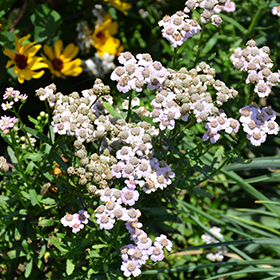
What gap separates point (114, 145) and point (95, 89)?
29 cm

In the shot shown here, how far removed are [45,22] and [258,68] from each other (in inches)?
61.0

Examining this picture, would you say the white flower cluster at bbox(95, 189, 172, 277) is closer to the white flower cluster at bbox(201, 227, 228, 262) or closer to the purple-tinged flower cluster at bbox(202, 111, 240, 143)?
the purple-tinged flower cluster at bbox(202, 111, 240, 143)

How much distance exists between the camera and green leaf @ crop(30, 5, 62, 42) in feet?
8.55

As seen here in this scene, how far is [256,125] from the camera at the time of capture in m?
1.78

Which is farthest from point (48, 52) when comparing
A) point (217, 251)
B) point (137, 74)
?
point (217, 251)

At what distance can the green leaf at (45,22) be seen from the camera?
2.61 m

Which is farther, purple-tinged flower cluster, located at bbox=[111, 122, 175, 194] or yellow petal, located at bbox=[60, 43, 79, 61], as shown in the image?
yellow petal, located at bbox=[60, 43, 79, 61]

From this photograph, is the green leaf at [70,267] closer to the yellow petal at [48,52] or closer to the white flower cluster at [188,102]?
the white flower cluster at [188,102]

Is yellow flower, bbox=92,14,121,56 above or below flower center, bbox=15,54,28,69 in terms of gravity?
below

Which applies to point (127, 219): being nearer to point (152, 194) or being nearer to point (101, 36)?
point (152, 194)

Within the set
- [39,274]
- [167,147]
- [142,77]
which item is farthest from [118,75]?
[39,274]

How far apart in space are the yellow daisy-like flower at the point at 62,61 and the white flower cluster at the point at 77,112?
102cm

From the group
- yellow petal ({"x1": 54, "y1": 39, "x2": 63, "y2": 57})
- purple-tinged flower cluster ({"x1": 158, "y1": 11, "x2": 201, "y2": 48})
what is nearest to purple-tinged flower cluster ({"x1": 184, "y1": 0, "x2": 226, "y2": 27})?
purple-tinged flower cluster ({"x1": 158, "y1": 11, "x2": 201, "y2": 48})

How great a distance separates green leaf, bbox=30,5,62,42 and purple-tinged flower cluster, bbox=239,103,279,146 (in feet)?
4.96
